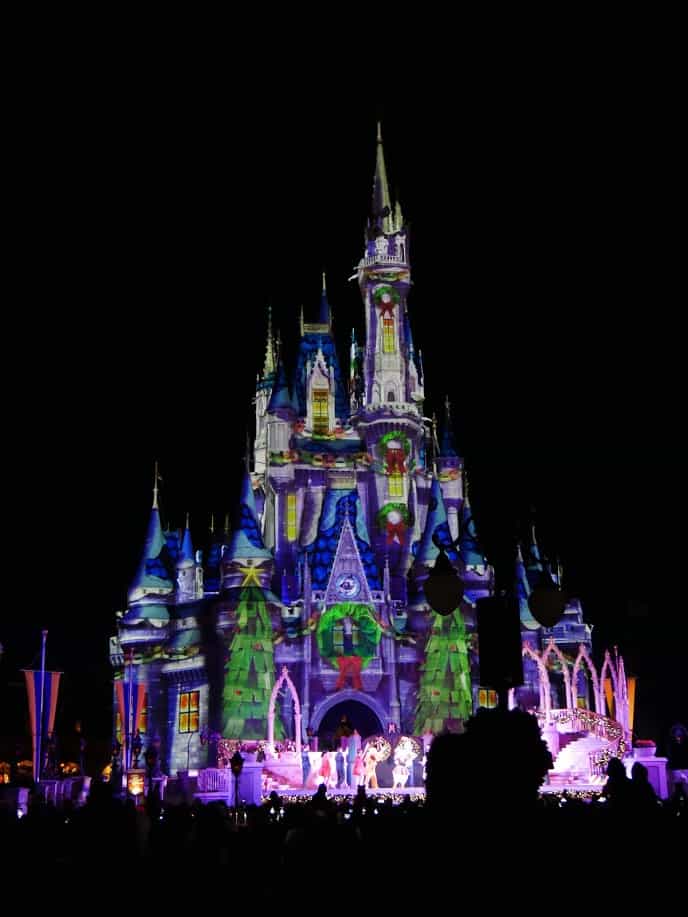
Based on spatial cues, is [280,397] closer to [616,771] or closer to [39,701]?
[39,701]

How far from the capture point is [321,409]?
5822 cm

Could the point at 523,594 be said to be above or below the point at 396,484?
below

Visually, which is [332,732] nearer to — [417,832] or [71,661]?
[71,661]

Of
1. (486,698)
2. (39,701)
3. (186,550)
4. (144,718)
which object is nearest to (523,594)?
(486,698)

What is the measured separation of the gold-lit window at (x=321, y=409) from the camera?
5778cm

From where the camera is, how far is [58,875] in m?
7.33

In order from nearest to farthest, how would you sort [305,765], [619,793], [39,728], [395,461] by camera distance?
[619,793], [39,728], [305,765], [395,461]

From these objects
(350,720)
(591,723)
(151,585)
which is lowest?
(591,723)

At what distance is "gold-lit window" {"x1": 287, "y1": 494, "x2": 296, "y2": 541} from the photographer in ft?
181

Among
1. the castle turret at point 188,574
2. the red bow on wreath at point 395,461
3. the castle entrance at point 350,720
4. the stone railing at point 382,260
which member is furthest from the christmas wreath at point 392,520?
the stone railing at point 382,260

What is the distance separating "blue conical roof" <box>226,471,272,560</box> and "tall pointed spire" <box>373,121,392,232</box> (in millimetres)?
17094

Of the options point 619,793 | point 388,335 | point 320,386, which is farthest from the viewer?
point 388,335

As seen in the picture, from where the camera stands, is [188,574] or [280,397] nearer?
[188,574]

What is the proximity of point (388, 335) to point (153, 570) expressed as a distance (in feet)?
57.2
